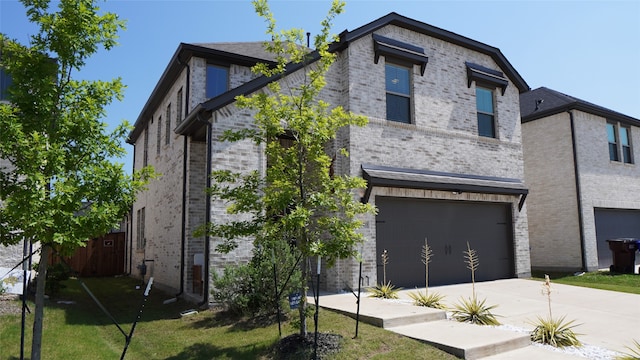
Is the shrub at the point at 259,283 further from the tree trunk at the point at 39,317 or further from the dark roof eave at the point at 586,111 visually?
the dark roof eave at the point at 586,111

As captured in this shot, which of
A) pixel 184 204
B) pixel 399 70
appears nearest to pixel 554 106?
pixel 399 70

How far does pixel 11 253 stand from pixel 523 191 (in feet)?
50.6

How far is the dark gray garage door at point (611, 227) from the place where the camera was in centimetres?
1903

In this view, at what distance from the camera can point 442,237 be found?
44.3 feet

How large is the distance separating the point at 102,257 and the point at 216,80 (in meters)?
12.9

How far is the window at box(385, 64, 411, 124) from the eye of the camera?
528 inches

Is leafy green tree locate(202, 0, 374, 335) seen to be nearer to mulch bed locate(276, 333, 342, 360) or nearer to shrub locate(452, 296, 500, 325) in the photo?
mulch bed locate(276, 333, 342, 360)

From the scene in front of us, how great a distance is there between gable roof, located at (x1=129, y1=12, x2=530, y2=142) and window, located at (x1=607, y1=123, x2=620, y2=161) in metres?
6.67

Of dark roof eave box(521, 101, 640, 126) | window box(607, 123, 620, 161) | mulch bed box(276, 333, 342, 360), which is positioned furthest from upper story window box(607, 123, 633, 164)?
mulch bed box(276, 333, 342, 360)

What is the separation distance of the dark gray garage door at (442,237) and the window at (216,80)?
19.6ft

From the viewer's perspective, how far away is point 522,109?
2108 cm

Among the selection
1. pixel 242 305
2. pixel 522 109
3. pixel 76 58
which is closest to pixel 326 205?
pixel 242 305

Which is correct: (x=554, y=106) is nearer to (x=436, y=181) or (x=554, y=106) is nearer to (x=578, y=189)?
(x=578, y=189)

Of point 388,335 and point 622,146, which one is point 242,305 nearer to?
point 388,335
